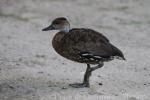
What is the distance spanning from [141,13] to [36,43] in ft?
13.6

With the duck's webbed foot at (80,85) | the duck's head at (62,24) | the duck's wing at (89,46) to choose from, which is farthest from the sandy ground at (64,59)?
the duck's head at (62,24)

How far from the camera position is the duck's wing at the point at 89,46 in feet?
33.3

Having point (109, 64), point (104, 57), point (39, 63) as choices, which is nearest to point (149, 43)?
point (109, 64)

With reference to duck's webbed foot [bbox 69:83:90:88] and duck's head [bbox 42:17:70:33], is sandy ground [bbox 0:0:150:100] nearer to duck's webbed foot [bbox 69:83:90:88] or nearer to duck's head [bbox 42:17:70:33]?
duck's webbed foot [bbox 69:83:90:88]

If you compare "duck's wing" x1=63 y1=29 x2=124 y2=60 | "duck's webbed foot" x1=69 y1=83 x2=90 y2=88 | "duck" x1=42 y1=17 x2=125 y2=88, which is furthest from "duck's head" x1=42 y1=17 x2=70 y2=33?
"duck's webbed foot" x1=69 y1=83 x2=90 y2=88

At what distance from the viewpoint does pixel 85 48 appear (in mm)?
10211

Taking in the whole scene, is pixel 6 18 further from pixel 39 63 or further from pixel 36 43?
pixel 39 63

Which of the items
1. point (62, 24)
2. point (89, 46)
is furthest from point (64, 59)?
point (89, 46)

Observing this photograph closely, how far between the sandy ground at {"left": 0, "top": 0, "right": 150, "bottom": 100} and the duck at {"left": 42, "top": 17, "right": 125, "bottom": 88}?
0.47 metres

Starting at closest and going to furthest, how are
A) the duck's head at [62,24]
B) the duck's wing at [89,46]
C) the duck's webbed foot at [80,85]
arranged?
1. the duck's wing at [89,46]
2. the duck's webbed foot at [80,85]
3. the duck's head at [62,24]

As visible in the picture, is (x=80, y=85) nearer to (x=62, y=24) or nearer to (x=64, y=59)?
(x=62, y=24)

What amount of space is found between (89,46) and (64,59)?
7.63 ft

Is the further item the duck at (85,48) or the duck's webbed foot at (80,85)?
the duck's webbed foot at (80,85)

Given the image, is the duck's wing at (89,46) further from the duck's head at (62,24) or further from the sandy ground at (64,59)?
the sandy ground at (64,59)
